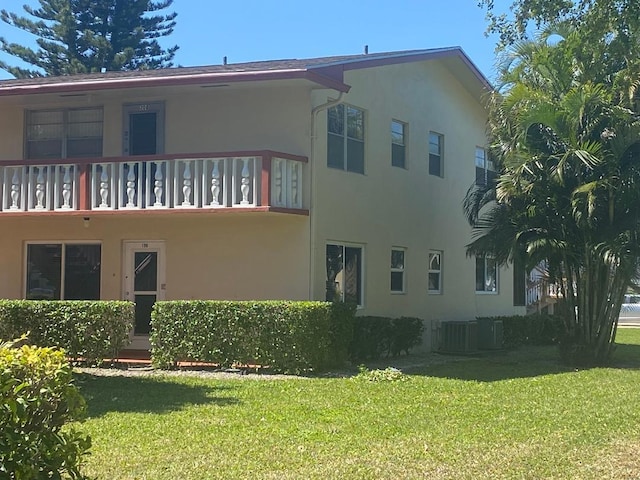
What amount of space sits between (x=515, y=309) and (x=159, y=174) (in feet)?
42.2

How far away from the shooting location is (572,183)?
15969 millimetres

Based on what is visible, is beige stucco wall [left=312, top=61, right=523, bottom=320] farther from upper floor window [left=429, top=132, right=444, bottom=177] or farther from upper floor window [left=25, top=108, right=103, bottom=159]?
upper floor window [left=25, top=108, right=103, bottom=159]

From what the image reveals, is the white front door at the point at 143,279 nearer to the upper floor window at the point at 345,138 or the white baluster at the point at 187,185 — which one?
the white baluster at the point at 187,185

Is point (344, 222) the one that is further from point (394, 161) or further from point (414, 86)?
point (414, 86)

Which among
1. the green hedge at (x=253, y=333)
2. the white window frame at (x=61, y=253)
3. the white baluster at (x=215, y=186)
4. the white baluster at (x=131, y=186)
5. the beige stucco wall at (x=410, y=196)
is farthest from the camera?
the white window frame at (x=61, y=253)

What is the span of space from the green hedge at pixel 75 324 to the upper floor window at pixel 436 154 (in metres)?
8.82

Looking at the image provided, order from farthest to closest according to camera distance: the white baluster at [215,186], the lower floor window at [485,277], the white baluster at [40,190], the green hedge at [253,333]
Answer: the lower floor window at [485,277] < the white baluster at [40,190] < the white baluster at [215,186] < the green hedge at [253,333]

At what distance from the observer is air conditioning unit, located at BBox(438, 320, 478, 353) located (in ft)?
62.5

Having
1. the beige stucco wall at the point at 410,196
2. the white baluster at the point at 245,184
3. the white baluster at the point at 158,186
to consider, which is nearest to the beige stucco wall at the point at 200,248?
the white baluster at the point at 158,186

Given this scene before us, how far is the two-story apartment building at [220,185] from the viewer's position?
49.2ft

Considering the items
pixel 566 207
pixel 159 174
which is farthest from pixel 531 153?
pixel 159 174

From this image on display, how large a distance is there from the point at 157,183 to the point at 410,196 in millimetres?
6407

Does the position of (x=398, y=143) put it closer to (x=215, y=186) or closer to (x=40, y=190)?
(x=215, y=186)

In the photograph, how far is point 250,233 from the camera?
1564 cm
